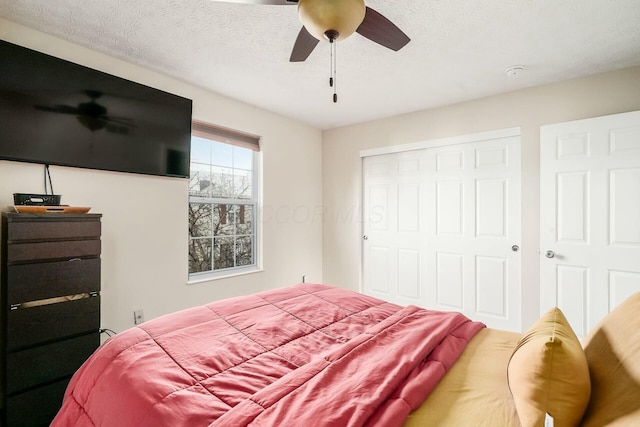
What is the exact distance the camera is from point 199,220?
3123mm

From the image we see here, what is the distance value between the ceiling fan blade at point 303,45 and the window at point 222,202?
1.60 meters

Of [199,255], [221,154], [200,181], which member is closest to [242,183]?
[221,154]

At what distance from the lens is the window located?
3.09 meters

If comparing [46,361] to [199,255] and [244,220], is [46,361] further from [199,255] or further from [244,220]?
[244,220]

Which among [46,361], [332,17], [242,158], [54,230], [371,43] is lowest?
[46,361]

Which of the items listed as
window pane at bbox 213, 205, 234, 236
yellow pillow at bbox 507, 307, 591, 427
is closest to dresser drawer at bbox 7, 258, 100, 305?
window pane at bbox 213, 205, 234, 236

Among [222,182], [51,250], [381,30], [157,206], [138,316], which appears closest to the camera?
[381,30]

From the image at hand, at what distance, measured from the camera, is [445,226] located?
3.42 metres

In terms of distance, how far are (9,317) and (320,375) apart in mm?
1853

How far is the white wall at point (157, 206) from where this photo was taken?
7.20 ft

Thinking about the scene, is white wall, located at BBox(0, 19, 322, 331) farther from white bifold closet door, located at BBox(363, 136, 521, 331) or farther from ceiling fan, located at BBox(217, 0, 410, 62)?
ceiling fan, located at BBox(217, 0, 410, 62)

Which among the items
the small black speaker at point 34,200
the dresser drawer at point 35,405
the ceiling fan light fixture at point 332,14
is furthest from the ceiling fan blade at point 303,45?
the dresser drawer at point 35,405

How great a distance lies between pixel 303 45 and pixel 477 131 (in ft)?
7.59

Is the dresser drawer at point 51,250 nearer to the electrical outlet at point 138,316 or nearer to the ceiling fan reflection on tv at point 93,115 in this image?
the electrical outlet at point 138,316
